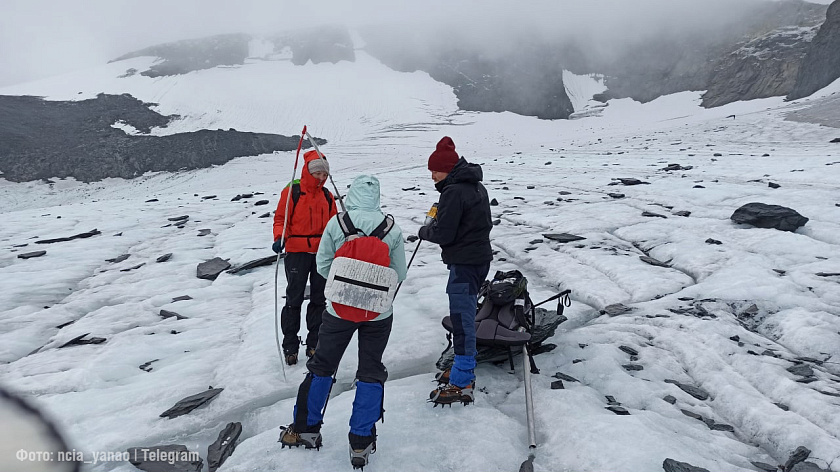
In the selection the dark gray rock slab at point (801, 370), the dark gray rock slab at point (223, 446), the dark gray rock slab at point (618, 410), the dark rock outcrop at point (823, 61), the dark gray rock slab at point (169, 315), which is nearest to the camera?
the dark gray rock slab at point (223, 446)

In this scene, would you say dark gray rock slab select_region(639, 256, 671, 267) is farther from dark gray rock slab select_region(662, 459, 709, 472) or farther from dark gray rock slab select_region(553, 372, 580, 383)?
dark gray rock slab select_region(662, 459, 709, 472)

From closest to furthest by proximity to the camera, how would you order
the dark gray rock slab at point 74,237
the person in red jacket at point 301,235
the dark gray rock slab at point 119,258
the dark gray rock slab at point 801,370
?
the dark gray rock slab at point 801,370
the person in red jacket at point 301,235
the dark gray rock slab at point 119,258
the dark gray rock slab at point 74,237

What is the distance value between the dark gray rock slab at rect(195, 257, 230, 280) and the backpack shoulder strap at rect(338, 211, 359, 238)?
6.75 meters

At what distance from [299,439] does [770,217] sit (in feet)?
35.3

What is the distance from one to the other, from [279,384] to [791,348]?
620 centimetres

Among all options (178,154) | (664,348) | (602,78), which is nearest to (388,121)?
(178,154)

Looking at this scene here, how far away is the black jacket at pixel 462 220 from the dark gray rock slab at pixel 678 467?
2.33 m

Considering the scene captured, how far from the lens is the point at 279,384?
527cm

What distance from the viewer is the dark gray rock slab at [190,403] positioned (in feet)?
15.3

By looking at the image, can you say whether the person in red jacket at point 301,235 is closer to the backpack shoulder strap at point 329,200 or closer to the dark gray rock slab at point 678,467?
the backpack shoulder strap at point 329,200

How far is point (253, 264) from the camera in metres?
9.93

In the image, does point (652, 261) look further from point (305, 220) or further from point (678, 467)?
point (305, 220)

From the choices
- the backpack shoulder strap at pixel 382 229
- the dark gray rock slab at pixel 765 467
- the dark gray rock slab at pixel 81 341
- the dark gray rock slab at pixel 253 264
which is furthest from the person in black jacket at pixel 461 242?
the dark gray rock slab at pixel 253 264

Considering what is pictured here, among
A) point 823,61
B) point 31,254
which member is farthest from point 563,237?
point 823,61
